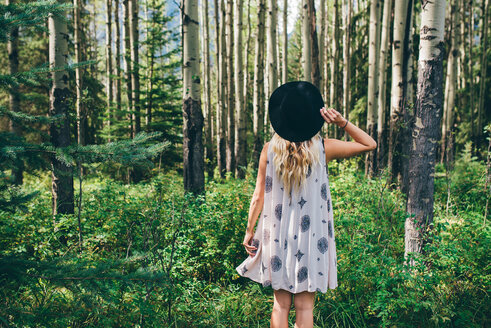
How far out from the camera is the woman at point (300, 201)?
227cm

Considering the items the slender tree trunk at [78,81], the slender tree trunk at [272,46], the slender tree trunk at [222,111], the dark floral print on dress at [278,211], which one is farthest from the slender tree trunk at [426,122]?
the slender tree trunk at [78,81]

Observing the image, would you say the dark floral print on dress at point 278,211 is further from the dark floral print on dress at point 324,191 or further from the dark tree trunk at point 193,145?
the dark tree trunk at point 193,145

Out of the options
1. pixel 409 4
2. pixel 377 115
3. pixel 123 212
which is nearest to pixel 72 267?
pixel 123 212

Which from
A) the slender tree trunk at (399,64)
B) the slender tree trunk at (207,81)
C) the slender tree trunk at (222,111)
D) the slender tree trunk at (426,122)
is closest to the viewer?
the slender tree trunk at (426,122)

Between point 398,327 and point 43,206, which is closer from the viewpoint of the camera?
point 398,327

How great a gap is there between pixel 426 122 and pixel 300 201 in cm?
222

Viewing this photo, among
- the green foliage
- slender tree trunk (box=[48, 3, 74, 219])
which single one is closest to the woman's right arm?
the green foliage

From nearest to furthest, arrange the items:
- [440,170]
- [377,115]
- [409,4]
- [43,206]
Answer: [43,206], [409,4], [377,115], [440,170]

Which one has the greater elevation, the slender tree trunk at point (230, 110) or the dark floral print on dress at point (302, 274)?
the slender tree trunk at point (230, 110)

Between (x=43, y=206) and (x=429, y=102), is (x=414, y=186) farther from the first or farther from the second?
(x=43, y=206)

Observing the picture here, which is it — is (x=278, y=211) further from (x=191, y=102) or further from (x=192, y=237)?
(x=191, y=102)

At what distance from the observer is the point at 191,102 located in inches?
227

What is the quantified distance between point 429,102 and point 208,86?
13048mm

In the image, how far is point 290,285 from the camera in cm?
228
